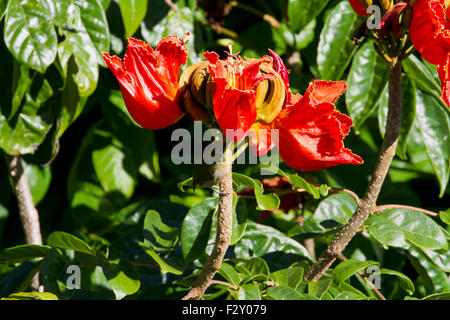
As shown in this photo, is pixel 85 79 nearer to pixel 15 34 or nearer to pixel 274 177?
pixel 15 34

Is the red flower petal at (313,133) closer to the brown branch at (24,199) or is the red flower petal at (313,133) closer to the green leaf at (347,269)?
the green leaf at (347,269)

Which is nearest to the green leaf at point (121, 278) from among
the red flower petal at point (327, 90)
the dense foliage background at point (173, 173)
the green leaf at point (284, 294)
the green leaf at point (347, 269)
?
the dense foliage background at point (173, 173)

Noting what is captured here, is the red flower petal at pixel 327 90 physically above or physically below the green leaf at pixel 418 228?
above

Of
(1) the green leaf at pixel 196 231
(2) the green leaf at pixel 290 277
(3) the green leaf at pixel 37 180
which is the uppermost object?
(1) the green leaf at pixel 196 231

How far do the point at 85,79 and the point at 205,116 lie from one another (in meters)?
0.49

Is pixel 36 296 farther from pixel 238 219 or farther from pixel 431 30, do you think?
pixel 431 30

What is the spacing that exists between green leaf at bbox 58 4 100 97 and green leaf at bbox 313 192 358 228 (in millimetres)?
505

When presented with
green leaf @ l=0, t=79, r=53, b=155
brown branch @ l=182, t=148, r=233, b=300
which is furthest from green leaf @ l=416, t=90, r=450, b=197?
green leaf @ l=0, t=79, r=53, b=155

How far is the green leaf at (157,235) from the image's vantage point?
41.5 inches

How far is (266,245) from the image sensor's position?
3.98 ft

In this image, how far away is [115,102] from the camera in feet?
5.14

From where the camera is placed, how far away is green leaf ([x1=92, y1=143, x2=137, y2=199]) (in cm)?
163

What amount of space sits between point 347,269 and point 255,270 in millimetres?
152

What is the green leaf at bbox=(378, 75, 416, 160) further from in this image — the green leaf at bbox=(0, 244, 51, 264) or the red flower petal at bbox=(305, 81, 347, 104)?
the green leaf at bbox=(0, 244, 51, 264)
